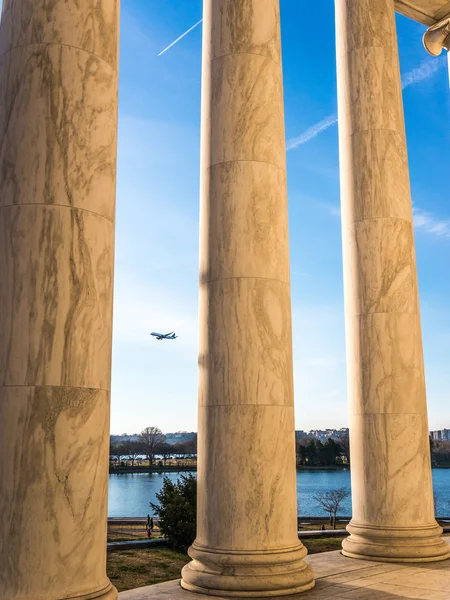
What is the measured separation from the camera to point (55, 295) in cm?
16538

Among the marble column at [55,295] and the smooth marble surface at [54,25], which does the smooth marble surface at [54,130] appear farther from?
the smooth marble surface at [54,25]

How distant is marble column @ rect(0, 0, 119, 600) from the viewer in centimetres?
15500

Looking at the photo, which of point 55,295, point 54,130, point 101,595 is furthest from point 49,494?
point 54,130

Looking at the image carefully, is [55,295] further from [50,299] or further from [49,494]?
[49,494]

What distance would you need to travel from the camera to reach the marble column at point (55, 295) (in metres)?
155

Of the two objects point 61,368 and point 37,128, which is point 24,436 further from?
point 37,128

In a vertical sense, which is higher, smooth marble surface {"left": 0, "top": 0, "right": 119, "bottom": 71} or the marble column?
smooth marble surface {"left": 0, "top": 0, "right": 119, "bottom": 71}

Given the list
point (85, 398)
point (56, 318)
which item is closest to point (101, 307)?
point (56, 318)

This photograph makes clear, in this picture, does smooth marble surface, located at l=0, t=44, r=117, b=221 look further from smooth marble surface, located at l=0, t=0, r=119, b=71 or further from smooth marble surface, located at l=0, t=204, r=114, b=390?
smooth marble surface, located at l=0, t=204, r=114, b=390

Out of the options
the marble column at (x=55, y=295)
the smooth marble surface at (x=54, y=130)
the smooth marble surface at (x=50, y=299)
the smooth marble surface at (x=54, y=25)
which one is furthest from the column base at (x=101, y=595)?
the smooth marble surface at (x=54, y=25)

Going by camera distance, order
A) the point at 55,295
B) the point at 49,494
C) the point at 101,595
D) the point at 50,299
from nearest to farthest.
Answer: the point at 49,494 < the point at 101,595 < the point at 50,299 < the point at 55,295

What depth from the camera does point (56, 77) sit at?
175 m

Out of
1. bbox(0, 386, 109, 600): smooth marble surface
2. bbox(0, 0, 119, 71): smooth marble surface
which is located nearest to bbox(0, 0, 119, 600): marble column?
bbox(0, 386, 109, 600): smooth marble surface

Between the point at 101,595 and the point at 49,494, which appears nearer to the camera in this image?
the point at 49,494
